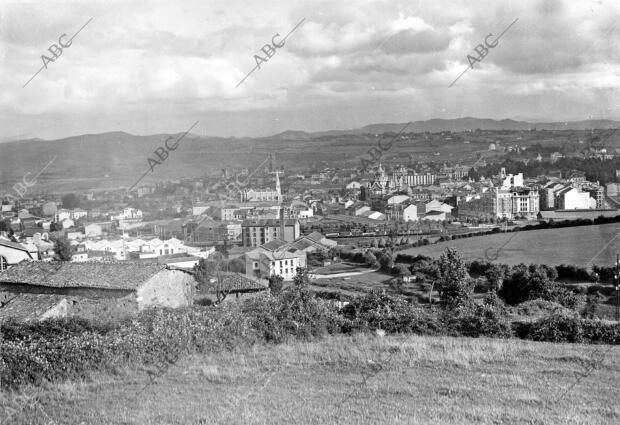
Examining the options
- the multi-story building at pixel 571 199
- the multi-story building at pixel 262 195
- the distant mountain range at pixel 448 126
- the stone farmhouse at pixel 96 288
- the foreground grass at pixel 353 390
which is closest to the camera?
the foreground grass at pixel 353 390

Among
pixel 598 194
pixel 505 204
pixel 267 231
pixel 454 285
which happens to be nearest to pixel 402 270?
pixel 454 285

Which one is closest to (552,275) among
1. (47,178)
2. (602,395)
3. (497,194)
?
(602,395)

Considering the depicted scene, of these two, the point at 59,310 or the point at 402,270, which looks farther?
the point at 402,270

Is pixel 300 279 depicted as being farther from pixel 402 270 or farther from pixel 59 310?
pixel 402 270

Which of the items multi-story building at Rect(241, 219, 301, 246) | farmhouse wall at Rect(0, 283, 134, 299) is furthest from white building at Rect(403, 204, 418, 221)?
farmhouse wall at Rect(0, 283, 134, 299)

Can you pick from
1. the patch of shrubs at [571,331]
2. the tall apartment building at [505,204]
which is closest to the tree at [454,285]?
the patch of shrubs at [571,331]

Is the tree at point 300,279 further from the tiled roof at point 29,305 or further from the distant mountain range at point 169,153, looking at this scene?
the distant mountain range at point 169,153

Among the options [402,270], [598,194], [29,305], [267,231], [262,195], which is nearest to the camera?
[29,305]
